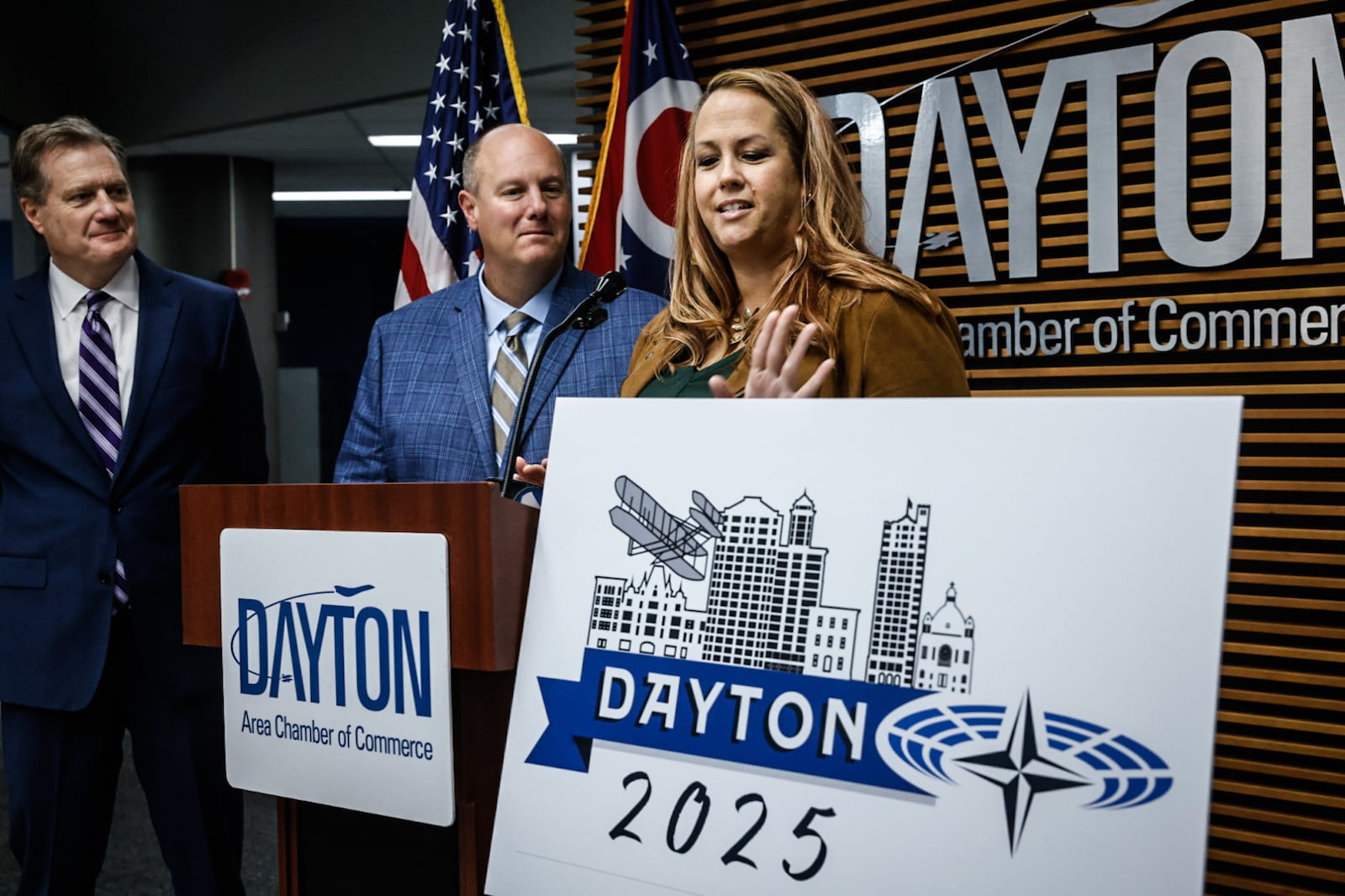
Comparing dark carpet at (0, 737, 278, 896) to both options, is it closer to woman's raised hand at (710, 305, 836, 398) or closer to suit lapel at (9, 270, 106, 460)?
suit lapel at (9, 270, 106, 460)

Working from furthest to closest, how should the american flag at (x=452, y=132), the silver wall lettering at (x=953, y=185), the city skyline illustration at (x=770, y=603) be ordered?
the american flag at (x=452, y=132) < the silver wall lettering at (x=953, y=185) < the city skyline illustration at (x=770, y=603)

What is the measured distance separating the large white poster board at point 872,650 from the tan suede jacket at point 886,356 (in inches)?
15.3

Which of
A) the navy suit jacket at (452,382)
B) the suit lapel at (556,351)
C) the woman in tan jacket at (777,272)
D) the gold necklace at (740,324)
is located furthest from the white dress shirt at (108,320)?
the gold necklace at (740,324)

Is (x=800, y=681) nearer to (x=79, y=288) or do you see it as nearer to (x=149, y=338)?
(x=149, y=338)

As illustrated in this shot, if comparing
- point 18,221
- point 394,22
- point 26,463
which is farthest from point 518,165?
point 18,221

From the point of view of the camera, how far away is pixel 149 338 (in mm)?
2447

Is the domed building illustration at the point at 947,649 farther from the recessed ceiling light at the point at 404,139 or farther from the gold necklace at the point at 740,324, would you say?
the recessed ceiling light at the point at 404,139

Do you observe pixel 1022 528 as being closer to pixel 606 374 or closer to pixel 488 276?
pixel 606 374

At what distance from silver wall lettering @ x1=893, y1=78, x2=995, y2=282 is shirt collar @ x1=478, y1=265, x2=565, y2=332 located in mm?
1202

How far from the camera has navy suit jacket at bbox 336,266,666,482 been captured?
222 cm

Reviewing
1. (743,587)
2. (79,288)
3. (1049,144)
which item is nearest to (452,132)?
(79,288)

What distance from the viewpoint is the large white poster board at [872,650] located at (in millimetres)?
994

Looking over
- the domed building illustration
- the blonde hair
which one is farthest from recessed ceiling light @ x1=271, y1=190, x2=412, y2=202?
the domed building illustration

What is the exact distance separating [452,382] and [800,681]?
1.31m
